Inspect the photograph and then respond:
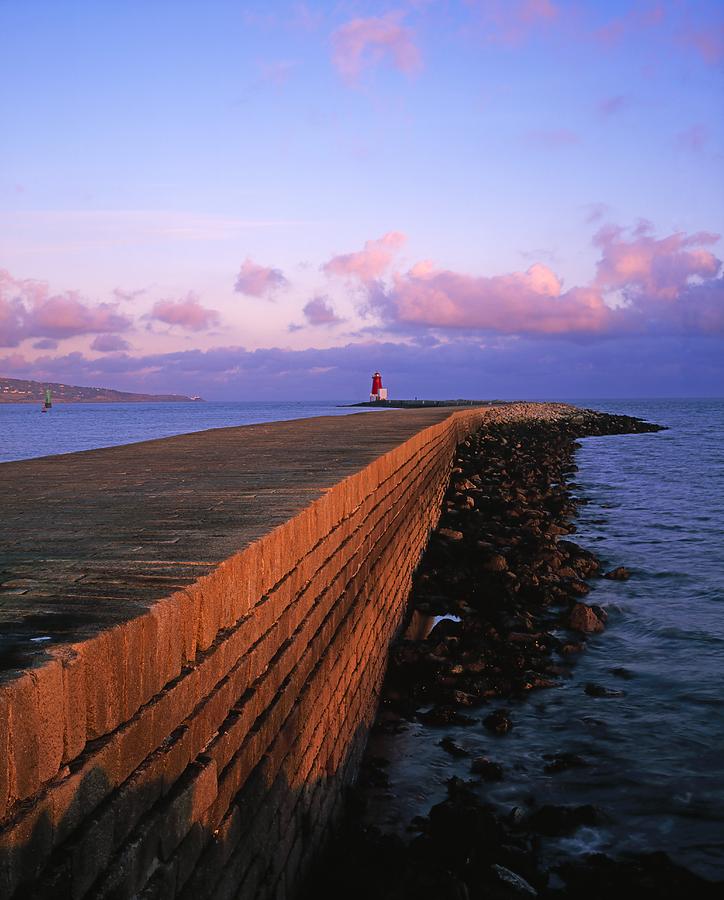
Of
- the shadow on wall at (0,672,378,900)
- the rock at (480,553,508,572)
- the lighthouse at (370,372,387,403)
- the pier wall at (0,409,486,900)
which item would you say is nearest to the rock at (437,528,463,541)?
the rock at (480,553,508,572)

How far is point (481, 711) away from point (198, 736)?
3771 millimetres

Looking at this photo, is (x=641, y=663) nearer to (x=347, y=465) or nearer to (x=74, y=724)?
(x=347, y=465)

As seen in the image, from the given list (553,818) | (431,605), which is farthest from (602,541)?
(553,818)

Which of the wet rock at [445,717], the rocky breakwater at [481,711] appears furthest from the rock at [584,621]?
the wet rock at [445,717]

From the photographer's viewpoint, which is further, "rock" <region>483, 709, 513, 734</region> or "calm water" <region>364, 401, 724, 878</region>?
"rock" <region>483, 709, 513, 734</region>

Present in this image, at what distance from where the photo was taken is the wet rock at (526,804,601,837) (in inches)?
163

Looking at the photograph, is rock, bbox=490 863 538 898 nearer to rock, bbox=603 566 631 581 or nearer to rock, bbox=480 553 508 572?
rock, bbox=480 553 508 572

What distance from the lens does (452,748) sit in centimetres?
502

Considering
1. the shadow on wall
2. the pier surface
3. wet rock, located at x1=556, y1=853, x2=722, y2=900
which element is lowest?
wet rock, located at x1=556, y1=853, x2=722, y2=900

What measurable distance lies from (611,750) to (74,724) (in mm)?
4283

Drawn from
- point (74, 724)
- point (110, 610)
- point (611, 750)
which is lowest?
point (611, 750)

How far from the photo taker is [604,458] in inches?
1117

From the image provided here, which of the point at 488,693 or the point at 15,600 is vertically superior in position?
the point at 15,600

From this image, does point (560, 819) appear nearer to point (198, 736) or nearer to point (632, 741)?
point (632, 741)
